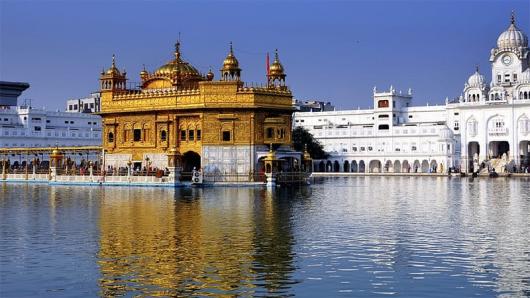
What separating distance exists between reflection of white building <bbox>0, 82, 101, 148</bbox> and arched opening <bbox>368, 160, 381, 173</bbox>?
3500 cm

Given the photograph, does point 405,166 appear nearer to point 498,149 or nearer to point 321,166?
point 321,166

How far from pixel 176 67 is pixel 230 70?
281 inches

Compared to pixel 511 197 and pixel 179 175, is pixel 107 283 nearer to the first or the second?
pixel 511 197

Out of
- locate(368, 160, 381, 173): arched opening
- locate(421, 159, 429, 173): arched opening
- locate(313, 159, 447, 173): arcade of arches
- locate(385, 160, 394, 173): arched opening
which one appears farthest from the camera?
locate(368, 160, 381, 173): arched opening

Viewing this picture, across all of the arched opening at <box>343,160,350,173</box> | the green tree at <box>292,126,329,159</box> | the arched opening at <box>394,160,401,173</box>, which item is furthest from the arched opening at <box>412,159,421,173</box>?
the green tree at <box>292,126,329,159</box>

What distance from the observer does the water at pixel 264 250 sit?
14.5 meters

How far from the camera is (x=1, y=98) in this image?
4222 inches

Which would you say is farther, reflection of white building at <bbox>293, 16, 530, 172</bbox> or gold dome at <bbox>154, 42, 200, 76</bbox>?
reflection of white building at <bbox>293, 16, 530, 172</bbox>

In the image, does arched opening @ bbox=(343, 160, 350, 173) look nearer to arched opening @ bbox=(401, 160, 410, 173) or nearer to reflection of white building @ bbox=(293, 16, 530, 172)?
reflection of white building @ bbox=(293, 16, 530, 172)

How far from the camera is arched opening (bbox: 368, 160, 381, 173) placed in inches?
3901

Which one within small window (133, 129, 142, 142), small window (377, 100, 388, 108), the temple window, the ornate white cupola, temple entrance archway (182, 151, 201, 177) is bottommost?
temple entrance archway (182, 151, 201, 177)

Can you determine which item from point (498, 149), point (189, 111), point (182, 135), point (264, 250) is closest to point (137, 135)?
point (182, 135)

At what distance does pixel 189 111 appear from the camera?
177 ft

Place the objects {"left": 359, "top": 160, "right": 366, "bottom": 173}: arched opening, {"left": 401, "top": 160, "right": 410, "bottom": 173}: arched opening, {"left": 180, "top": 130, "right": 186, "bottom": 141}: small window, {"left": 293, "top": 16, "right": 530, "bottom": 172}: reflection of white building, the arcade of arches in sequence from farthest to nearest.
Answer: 1. {"left": 359, "top": 160, "right": 366, "bottom": 173}: arched opening
2. {"left": 401, "top": 160, "right": 410, "bottom": 173}: arched opening
3. the arcade of arches
4. {"left": 293, "top": 16, "right": 530, "bottom": 172}: reflection of white building
5. {"left": 180, "top": 130, "right": 186, "bottom": 141}: small window
